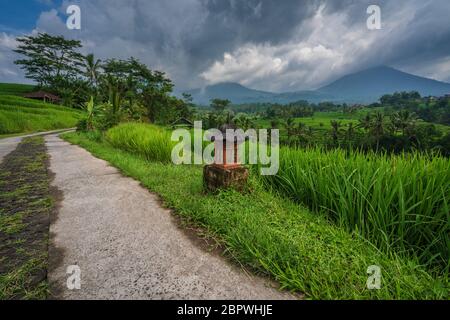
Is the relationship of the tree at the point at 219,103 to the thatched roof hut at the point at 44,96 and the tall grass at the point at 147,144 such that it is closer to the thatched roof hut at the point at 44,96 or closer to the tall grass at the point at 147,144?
the thatched roof hut at the point at 44,96

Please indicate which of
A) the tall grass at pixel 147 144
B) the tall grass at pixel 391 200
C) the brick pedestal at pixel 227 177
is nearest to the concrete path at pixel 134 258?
the brick pedestal at pixel 227 177

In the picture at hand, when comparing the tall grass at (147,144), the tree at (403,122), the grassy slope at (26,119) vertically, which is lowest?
the tall grass at (147,144)

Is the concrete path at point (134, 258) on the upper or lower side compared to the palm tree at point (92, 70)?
lower

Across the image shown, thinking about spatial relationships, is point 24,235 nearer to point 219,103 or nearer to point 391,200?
point 391,200

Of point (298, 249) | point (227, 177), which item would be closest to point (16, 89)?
point (227, 177)

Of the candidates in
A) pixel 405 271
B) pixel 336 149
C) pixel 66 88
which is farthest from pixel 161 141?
pixel 66 88

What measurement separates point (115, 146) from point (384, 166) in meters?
7.96

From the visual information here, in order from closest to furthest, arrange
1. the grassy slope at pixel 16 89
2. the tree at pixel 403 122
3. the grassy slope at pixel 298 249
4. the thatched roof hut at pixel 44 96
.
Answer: the grassy slope at pixel 298 249
the thatched roof hut at pixel 44 96
the tree at pixel 403 122
the grassy slope at pixel 16 89

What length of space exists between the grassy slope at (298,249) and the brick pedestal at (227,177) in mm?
120

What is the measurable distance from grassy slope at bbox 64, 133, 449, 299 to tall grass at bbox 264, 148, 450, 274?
21 cm

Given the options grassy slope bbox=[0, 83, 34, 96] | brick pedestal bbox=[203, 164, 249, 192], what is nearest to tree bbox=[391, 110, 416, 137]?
brick pedestal bbox=[203, 164, 249, 192]

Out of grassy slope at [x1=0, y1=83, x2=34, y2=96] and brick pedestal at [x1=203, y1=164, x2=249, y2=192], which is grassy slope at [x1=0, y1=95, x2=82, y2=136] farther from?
grassy slope at [x1=0, y1=83, x2=34, y2=96]

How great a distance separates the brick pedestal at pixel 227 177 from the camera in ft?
9.34

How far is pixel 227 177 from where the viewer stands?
285 cm
